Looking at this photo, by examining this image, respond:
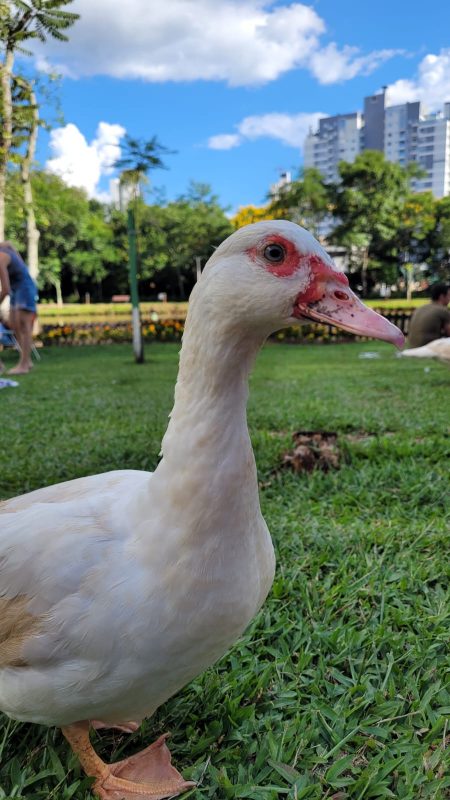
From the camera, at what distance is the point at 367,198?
2969cm

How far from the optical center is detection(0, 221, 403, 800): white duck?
112cm

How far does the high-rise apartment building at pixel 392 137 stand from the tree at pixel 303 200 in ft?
137

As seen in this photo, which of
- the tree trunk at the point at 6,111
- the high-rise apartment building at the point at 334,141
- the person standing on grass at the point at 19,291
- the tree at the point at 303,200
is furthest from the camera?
the high-rise apartment building at the point at 334,141

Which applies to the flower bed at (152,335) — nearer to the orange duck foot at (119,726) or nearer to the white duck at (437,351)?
the white duck at (437,351)

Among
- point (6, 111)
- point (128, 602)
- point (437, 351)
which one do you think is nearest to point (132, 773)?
point (128, 602)

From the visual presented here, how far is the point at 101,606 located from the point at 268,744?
2.08 ft

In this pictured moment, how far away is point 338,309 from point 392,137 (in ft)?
275

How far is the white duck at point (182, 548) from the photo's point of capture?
1.12 metres

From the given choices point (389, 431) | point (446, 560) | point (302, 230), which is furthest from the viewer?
point (389, 431)

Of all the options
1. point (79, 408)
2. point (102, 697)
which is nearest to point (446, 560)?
point (102, 697)

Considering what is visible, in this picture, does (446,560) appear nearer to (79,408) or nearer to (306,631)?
(306,631)

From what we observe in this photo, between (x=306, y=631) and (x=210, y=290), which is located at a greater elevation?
(x=210, y=290)

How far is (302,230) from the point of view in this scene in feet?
3.67

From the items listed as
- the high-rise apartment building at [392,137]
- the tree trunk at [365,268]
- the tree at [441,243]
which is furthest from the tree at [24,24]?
the high-rise apartment building at [392,137]
